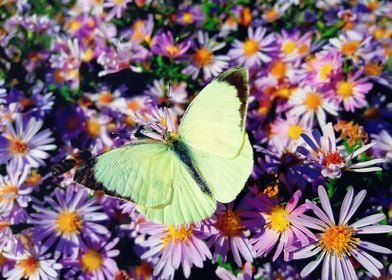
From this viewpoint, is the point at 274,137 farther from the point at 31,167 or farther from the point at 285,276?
the point at 31,167

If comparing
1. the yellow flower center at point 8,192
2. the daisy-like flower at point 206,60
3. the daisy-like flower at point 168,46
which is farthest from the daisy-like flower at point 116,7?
the yellow flower center at point 8,192

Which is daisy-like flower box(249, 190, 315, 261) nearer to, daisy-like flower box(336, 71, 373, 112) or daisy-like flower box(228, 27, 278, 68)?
daisy-like flower box(336, 71, 373, 112)

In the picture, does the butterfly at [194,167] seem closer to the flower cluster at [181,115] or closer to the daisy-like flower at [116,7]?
the flower cluster at [181,115]

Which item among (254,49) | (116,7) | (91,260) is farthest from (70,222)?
(254,49)

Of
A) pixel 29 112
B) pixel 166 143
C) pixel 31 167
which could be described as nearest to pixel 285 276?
pixel 166 143

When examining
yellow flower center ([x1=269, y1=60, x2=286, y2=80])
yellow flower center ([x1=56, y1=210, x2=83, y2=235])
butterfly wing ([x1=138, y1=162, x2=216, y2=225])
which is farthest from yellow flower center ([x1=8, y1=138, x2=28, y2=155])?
yellow flower center ([x1=269, y1=60, x2=286, y2=80])
